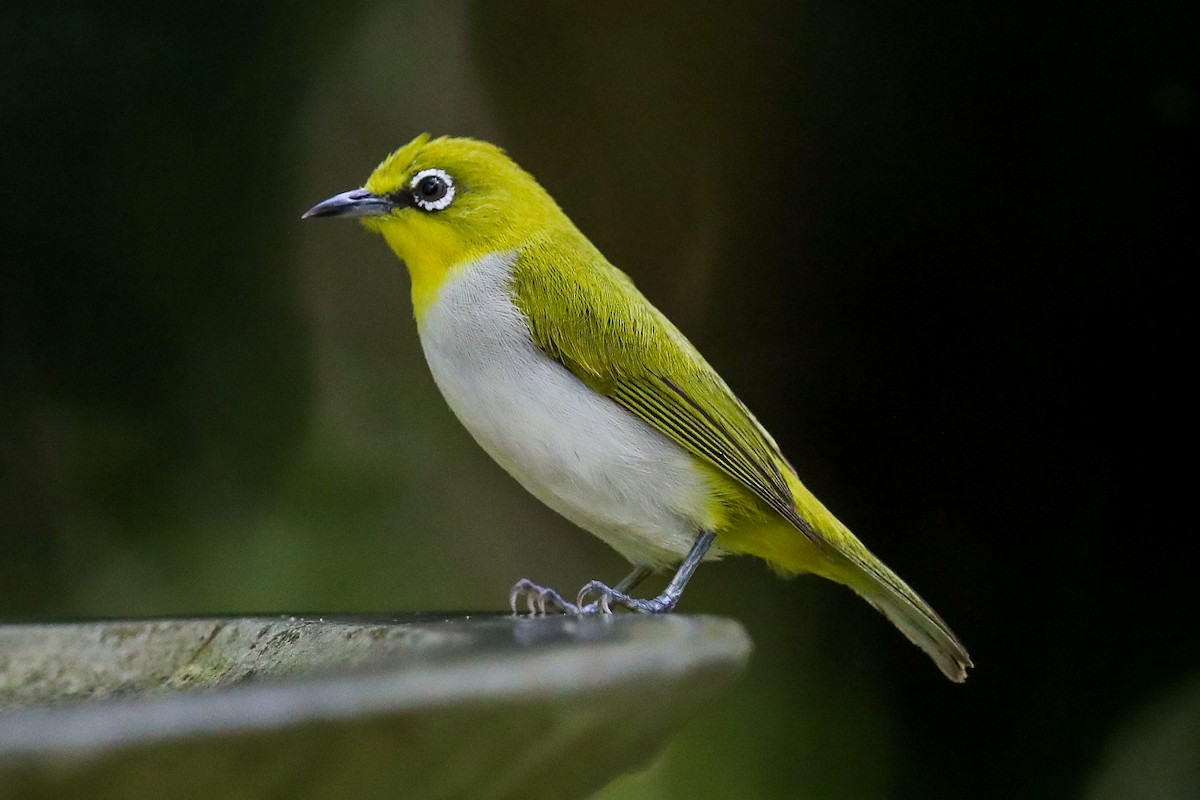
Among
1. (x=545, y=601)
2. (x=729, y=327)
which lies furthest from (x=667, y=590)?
(x=729, y=327)

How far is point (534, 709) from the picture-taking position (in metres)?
0.40

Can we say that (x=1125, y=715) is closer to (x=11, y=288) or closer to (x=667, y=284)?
(x=667, y=284)

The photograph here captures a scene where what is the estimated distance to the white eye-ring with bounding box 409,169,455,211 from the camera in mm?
1116

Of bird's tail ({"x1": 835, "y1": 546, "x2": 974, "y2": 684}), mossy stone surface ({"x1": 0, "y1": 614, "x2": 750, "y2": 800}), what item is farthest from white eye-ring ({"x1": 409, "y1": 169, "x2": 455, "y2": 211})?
mossy stone surface ({"x1": 0, "y1": 614, "x2": 750, "y2": 800})

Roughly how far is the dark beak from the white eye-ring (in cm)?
3

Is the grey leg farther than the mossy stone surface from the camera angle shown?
Yes

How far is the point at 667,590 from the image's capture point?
99 centimetres

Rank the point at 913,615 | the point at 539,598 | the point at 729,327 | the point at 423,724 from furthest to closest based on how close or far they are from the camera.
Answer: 1. the point at 729,327
2. the point at 913,615
3. the point at 539,598
4. the point at 423,724

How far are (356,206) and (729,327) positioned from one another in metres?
0.76

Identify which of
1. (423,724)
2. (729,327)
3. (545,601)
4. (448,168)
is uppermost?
(448,168)

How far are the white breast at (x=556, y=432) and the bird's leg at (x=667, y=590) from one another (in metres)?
0.01

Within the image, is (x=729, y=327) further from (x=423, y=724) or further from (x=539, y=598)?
(x=423, y=724)

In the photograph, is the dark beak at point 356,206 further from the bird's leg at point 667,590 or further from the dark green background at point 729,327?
the dark green background at point 729,327

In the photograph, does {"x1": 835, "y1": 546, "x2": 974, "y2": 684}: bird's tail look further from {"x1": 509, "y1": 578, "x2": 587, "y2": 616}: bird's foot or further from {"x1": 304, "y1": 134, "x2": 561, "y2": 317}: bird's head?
{"x1": 304, "y1": 134, "x2": 561, "y2": 317}: bird's head
